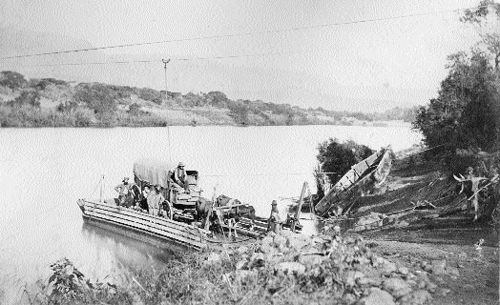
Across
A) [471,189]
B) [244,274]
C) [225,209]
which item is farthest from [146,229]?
[471,189]

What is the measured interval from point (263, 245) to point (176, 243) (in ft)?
9.88

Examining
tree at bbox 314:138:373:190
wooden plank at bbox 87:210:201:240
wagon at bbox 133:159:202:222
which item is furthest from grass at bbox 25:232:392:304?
wagon at bbox 133:159:202:222

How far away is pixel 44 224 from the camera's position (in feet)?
21.6

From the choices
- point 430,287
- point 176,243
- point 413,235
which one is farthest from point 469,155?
point 176,243

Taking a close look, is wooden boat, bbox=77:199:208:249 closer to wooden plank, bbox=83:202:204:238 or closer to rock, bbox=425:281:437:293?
wooden plank, bbox=83:202:204:238

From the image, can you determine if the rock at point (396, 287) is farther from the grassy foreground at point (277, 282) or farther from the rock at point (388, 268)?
the rock at point (388, 268)

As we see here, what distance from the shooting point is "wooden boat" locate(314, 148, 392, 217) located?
9.83m

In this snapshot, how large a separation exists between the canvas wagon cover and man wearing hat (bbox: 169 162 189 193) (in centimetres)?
11

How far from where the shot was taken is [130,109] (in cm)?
656

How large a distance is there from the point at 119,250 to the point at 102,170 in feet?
4.88

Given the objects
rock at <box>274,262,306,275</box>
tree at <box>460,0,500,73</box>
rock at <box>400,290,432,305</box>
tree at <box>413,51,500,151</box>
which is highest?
tree at <box>460,0,500,73</box>

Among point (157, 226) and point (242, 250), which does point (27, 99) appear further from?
point (157, 226)

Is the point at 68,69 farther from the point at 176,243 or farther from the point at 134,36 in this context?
the point at 176,243

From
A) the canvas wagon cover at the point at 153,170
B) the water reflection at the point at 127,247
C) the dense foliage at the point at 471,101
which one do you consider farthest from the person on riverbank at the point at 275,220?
the dense foliage at the point at 471,101
